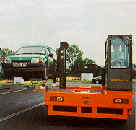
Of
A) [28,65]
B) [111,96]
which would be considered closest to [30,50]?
[28,65]

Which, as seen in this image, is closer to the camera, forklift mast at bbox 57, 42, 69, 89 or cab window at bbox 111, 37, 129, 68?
cab window at bbox 111, 37, 129, 68

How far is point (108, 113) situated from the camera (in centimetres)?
545

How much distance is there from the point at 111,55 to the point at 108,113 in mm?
1310

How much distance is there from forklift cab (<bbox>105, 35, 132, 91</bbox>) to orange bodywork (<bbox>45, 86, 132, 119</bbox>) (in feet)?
0.76

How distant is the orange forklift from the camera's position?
5.39 metres

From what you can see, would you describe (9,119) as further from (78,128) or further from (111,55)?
(111,55)

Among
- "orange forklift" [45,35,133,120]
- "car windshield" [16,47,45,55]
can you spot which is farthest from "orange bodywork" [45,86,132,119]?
"car windshield" [16,47,45,55]

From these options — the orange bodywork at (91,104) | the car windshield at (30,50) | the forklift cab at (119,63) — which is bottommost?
the orange bodywork at (91,104)

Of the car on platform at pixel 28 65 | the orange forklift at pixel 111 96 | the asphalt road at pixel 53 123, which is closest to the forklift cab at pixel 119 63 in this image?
the orange forklift at pixel 111 96

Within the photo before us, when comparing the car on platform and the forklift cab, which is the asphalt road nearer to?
the forklift cab

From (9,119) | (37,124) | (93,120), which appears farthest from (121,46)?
(9,119)

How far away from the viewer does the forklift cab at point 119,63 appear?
5586 mm

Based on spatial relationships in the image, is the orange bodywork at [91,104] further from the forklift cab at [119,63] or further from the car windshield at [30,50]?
the car windshield at [30,50]

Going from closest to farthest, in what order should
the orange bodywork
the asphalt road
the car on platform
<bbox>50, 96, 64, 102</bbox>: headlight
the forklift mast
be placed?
the asphalt road → the orange bodywork → <bbox>50, 96, 64, 102</bbox>: headlight → the forklift mast → the car on platform
